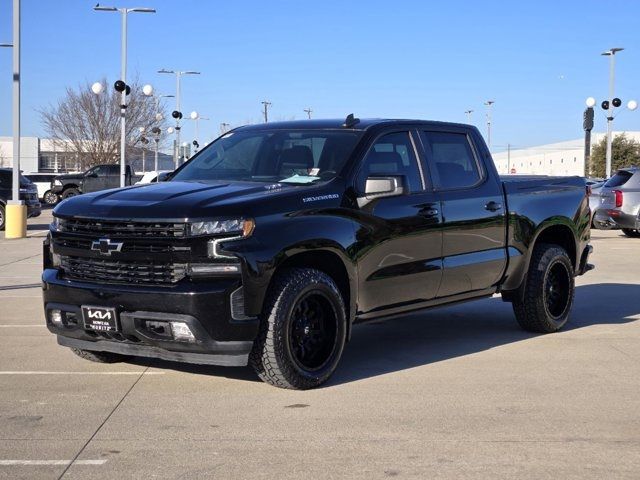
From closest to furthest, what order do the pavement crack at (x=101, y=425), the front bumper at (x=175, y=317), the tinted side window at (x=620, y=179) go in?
the pavement crack at (x=101, y=425), the front bumper at (x=175, y=317), the tinted side window at (x=620, y=179)

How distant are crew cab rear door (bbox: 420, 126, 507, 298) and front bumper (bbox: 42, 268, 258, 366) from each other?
2.24 m

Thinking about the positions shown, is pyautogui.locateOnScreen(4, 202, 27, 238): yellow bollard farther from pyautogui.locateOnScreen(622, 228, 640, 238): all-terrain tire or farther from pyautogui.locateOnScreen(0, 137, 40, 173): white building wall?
pyautogui.locateOnScreen(0, 137, 40, 173): white building wall

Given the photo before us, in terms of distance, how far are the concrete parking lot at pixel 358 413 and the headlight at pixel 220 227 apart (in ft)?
3.70

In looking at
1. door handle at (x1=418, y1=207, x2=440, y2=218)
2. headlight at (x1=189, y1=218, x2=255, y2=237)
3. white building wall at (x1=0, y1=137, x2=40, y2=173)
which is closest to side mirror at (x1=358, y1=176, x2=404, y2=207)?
door handle at (x1=418, y1=207, x2=440, y2=218)

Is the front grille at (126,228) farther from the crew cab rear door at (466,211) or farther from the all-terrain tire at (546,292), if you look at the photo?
the all-terrain tire at (546,292)

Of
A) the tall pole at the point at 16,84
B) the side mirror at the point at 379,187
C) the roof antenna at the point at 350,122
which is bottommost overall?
the side mirror at the point at 379,187

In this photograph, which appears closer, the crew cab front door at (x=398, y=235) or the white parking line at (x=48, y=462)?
the white parking line at (x=48, y=462)

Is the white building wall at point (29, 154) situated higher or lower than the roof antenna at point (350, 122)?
higher

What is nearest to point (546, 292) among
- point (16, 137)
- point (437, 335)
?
point (437, 335)

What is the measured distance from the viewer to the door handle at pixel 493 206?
25.9 ft

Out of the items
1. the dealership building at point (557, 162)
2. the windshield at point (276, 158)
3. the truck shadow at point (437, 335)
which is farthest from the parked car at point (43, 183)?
the windshield at point (276, 158)

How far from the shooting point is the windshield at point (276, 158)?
6.83m

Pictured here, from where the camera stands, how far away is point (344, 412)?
18.8 feet

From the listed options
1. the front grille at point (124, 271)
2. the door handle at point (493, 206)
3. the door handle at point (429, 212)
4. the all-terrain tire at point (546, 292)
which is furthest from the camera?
the all-terrain tire at point (546, 292)
